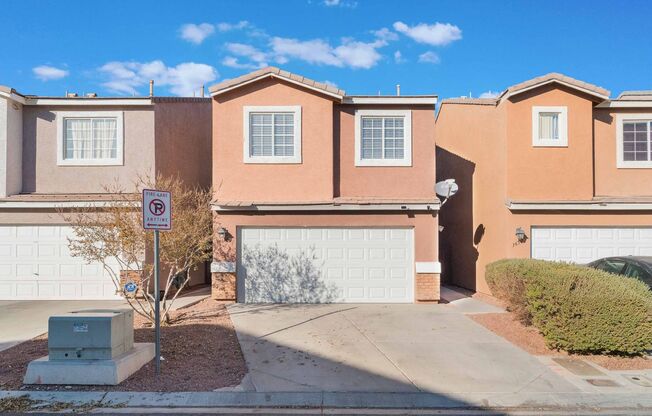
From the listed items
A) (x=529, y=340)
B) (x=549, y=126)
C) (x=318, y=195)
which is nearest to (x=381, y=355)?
(x=529, y=340)

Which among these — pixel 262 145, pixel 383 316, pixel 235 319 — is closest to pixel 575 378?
pixel 383 316

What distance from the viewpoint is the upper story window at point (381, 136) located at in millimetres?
11898

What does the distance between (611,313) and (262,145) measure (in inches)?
338

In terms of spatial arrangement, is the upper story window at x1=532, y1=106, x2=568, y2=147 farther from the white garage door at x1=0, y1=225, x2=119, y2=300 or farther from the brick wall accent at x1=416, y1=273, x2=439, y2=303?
the white garage door at x1=0, y1=225, x2=119, y2=300

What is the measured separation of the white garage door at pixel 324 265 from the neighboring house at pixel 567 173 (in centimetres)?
322

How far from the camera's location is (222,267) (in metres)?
11.1

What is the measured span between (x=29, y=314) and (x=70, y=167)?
13.7 ft

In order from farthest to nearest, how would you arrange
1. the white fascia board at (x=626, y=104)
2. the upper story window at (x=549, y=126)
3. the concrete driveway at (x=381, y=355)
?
the white fascia board at (x=626, y=104) < the upper story window at (x=549, y=126) < the concrete driveway at (x=381, y=355)

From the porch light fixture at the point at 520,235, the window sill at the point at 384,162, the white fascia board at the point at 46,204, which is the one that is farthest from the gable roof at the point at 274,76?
the porch light fixture at the point at 520,235

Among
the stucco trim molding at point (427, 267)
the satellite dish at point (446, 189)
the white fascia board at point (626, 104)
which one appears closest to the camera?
the stucco trim molding at point (427, 267)

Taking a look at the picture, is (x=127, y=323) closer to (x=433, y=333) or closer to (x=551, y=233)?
(x=433, y=333)

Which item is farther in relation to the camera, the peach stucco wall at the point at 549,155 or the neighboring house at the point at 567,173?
the peach stucco wall at the point at 549,155

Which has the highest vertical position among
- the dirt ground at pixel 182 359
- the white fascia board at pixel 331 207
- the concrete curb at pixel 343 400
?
the white fascia board at pixel 331 207

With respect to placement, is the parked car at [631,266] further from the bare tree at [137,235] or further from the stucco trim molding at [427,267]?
the bare tree at [137,235]
